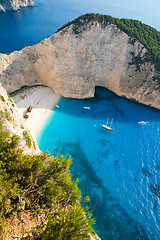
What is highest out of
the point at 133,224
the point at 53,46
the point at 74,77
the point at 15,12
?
the point at 15,12

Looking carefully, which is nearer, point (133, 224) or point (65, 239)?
point (65, 239)

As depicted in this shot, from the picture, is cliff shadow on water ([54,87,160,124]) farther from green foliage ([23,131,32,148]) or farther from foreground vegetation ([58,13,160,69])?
green foliage ([23,131,32,148])

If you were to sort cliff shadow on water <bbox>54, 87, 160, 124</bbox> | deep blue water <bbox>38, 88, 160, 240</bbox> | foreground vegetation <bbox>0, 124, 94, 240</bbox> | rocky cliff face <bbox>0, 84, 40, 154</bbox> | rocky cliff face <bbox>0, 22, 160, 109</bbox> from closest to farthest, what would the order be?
foreground vegetation <bbox>0, 124, 94, 240</bbox> < rocky cliff face <bbox>0, 84, 40, 154</bbox> < deep blue water <bbox>38, 88, 160, 240</bbox> < rocky cliff face <bbox>0, 22, 160, 109</bbox> < cliff shadow on water <bbox>54, 87, 160, 124</bbox>

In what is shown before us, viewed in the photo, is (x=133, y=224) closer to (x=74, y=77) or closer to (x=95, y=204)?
(x=95, y=204)

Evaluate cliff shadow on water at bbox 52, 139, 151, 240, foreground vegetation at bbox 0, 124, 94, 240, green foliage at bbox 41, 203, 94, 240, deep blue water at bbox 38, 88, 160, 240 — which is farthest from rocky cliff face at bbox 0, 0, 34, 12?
green foliage at bbox 41, 203, 94, 240

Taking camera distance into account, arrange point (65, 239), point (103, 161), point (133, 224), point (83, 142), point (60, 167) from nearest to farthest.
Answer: point (65, 239) < point (60, 167) < point (133, 224) < point (103, 161) < point (83, 142)

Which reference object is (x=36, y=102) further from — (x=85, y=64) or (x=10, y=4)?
(x=10, y=4)

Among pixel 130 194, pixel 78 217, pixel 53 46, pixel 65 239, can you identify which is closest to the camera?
pixel 65 239

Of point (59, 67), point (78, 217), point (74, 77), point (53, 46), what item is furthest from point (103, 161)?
point (53, 46)
